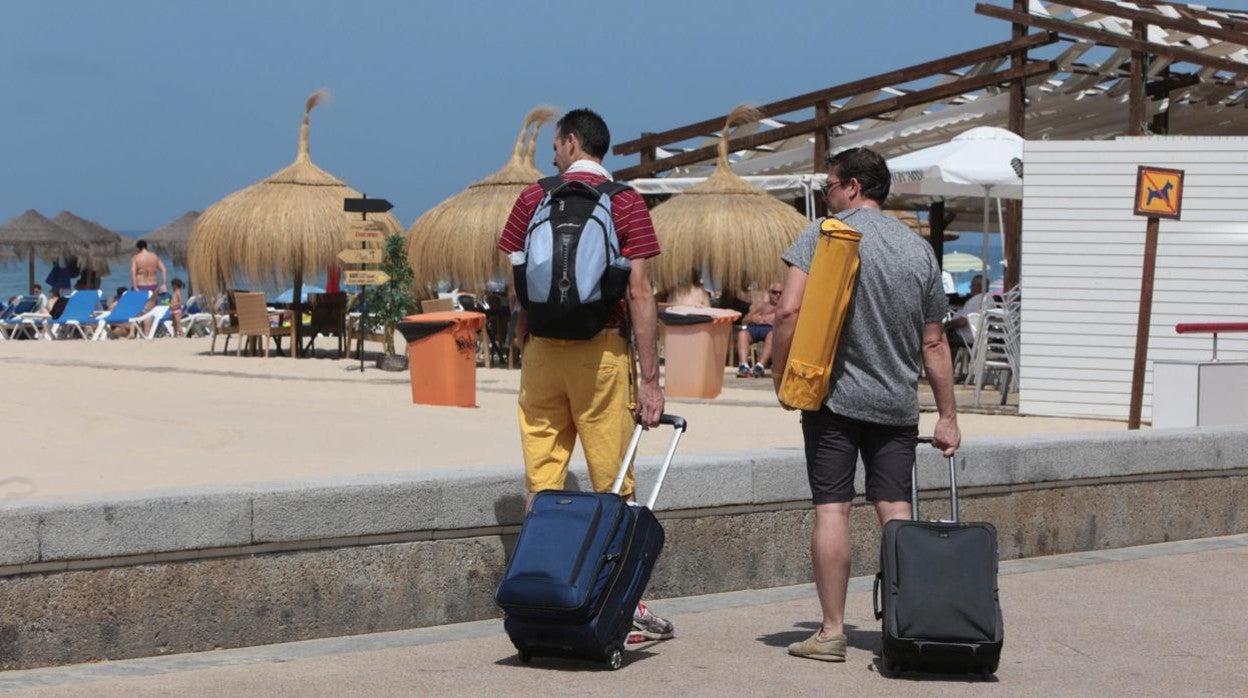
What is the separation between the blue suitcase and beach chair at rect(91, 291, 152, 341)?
25.5m

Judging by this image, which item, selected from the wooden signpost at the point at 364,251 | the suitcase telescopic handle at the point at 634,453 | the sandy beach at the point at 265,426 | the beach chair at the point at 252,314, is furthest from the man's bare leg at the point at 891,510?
the beach chair at the point at 252,314

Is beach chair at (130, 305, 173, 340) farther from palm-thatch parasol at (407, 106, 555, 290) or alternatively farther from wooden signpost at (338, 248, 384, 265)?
wooden signpost at (338, 248, 384, 265)

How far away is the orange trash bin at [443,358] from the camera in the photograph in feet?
48.7

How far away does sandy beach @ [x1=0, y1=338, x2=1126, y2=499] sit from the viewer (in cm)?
995

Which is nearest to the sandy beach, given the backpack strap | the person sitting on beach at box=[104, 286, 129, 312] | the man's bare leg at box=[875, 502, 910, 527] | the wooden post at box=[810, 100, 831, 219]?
the backpack strap

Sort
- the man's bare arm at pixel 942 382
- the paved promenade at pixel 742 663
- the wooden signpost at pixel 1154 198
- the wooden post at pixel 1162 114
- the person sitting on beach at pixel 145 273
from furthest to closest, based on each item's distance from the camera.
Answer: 1. the person sitting on beach at pixel 145 273
2. the wooden post at pixel 1162 114
3. the wooden signpost at pixel 1154 198
4. the man's bare arm at pixel 942 382
5. the paved promenade at pixel 742 663

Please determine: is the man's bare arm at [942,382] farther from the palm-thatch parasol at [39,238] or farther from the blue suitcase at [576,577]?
the palm-thatch parasol at [39,238]

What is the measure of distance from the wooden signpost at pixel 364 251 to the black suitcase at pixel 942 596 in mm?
14990

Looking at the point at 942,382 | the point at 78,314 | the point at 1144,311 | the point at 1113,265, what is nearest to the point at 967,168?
the point at 1113,265

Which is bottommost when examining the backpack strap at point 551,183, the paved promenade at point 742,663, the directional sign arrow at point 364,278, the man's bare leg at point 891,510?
the paved promenade at point 742,663

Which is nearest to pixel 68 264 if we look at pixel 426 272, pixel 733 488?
pixel 426 272

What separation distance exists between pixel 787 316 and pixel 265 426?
7.65 metres

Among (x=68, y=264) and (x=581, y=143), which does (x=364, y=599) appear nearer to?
(x=581, y=143)

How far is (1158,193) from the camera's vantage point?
10641mm
